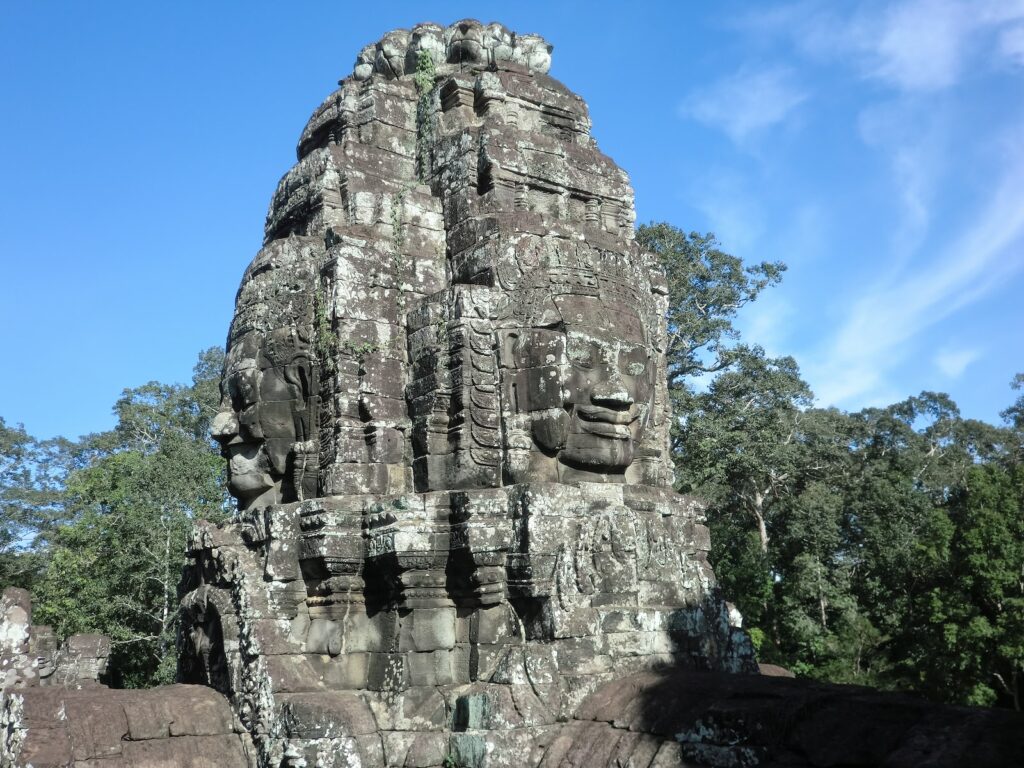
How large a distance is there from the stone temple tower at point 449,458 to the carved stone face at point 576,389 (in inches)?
0.7

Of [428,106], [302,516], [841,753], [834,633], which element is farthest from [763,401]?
[841,753]

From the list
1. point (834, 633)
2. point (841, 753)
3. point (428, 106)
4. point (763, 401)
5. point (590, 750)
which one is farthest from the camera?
point (834, 633)

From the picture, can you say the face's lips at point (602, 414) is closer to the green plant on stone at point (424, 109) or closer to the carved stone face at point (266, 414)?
the carved stone face at point (266, 414)

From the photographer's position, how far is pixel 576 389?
7.66 meters

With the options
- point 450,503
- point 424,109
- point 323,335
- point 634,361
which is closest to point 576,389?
point 634,361

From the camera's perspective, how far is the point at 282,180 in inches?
389

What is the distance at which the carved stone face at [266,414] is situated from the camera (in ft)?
28.0

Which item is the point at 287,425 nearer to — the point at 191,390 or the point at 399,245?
the point at 399,245

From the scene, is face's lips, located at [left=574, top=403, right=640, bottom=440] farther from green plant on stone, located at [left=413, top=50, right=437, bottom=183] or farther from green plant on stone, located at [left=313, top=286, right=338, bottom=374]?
green plant on stone, located at [left=413, top=50, right=437, bottom=183]

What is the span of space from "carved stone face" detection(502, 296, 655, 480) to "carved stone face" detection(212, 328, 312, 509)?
82.7 inches

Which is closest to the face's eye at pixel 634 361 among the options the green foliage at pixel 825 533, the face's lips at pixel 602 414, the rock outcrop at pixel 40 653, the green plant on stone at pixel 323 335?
the face's lips at pixel 602 414

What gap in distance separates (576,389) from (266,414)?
299 centimetres

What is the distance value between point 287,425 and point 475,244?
2433 millimetres

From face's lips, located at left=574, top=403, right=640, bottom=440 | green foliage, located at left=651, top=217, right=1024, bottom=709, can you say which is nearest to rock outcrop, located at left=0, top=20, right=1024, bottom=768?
face's lips, located at left=574, top=403, right=640, bottom=440
